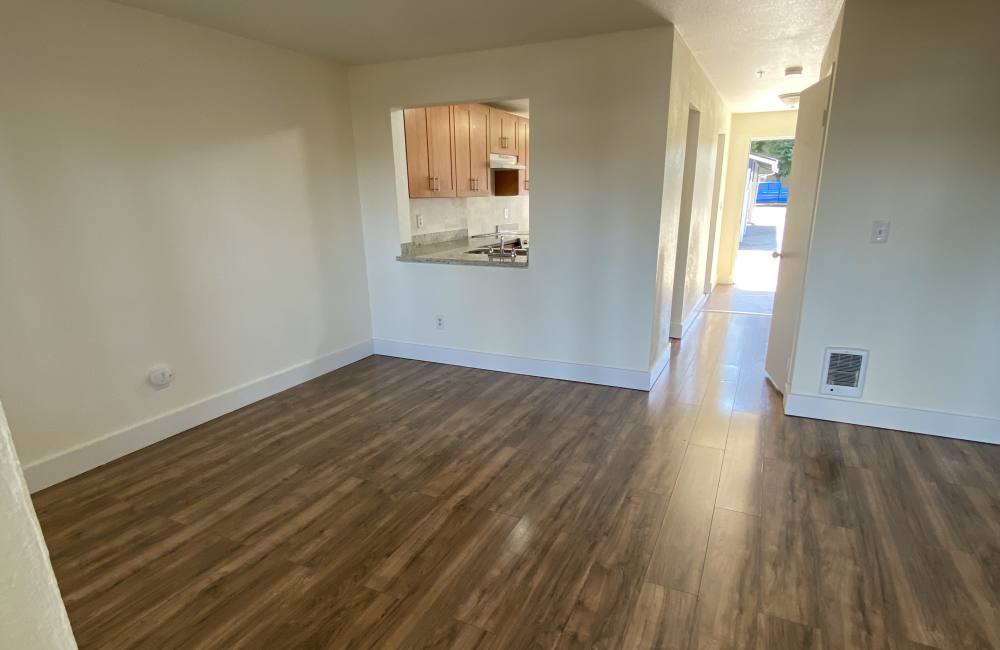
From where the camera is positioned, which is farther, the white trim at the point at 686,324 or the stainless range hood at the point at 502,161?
the stainless range hood at the point at 502,161

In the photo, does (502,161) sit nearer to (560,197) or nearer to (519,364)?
(560,197)

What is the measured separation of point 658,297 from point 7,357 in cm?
373

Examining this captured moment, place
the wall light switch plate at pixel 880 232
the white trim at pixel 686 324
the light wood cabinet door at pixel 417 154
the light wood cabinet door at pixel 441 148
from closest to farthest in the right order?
the wall light switch plate at pixel 880 232
the light wood cabinet door at pixel 417 154
the light wood cabinet door at pixel 441 148
the white trim at pixel 686 324

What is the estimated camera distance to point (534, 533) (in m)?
2.19

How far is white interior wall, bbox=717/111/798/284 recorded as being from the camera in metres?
6.67

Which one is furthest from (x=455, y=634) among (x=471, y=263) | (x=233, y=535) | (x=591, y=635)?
(x=471, y=263)

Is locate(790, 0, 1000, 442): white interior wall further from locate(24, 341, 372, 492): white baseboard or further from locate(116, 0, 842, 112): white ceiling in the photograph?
locate(24, 341, 372, 492): white baseboard

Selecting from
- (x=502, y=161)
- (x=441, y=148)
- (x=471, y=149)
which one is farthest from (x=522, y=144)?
(x=441, y=148)

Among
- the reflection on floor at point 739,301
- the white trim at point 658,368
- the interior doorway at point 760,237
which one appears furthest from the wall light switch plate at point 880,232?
the reflection on floor at point 739,301

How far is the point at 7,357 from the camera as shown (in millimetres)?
2373

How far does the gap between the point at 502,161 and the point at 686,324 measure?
2653 millimetres

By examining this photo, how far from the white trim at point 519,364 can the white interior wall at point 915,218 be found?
115cm

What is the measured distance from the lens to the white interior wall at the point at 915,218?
8.52ft

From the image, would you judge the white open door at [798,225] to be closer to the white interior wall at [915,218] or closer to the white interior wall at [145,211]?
the white interior wall at [915,218]
